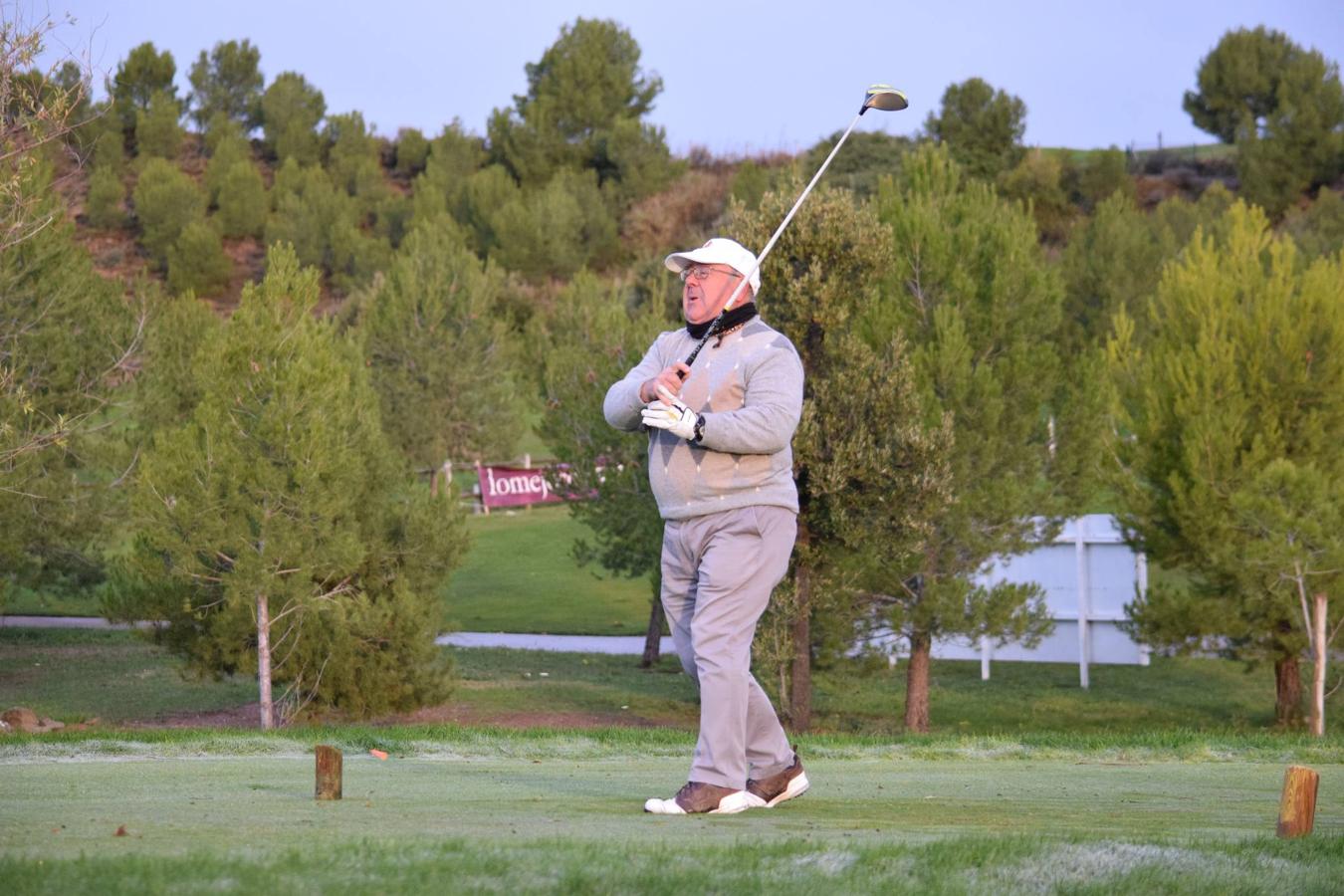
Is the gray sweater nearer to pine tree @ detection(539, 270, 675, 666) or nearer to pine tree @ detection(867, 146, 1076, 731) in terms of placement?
pine tree @ detection(867, 146, 1076, 731)

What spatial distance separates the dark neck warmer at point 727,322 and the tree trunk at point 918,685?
14.5 m

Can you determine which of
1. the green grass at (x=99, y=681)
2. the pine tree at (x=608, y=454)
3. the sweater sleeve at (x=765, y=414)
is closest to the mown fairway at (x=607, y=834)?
the sweater sleeve at (x=765, y=414)

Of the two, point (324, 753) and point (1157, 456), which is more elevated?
point (1157, 456)

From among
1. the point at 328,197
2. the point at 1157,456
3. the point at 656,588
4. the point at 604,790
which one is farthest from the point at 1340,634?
the point at 328,197

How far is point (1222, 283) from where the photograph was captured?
2031cm

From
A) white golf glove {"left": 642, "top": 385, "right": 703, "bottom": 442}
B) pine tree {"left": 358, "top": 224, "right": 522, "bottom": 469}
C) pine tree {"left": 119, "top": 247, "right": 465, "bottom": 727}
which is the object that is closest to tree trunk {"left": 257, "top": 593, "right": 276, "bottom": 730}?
pine tree {"left": 119, "top": 247, "right": 465, "bottom": 727}

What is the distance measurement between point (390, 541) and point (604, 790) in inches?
565

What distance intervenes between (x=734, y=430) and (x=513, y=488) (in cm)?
4543

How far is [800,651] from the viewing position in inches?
695

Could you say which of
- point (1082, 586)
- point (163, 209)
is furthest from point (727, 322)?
point (163, 209)

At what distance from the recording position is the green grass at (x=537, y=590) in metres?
35.3

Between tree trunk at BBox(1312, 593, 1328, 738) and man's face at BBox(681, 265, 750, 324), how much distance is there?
45.8ft

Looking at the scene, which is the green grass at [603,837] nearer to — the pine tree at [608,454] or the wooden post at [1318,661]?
the wooden post at [1318,661]

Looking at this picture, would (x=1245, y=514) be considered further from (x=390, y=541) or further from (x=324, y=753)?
(x=324, y=753)
